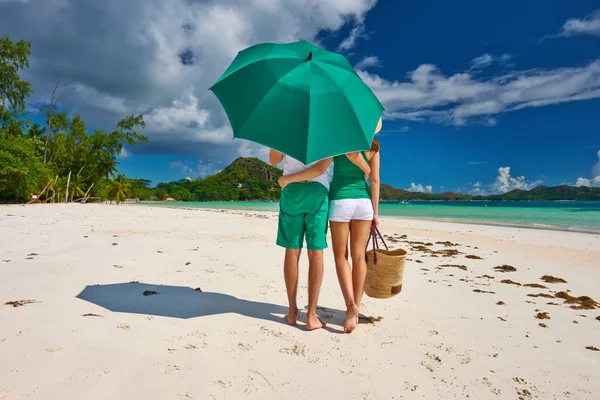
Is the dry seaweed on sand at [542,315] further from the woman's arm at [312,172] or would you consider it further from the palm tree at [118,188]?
the palm tree at [118,188]

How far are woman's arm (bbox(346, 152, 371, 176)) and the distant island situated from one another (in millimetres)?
100761

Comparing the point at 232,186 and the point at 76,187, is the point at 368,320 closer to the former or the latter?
the point at 76,187

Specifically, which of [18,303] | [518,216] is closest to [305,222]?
[18,303]

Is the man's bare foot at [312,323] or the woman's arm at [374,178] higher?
the woman's arm at [374,178]

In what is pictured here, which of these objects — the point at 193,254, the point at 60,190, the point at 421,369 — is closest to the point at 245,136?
the point at 421,369

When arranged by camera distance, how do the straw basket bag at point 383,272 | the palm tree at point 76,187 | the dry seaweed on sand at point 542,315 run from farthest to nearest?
the palm tree at point 76,187 < the dry seaweed on sand at point 542,315 < the straw basket bag at point 383,272

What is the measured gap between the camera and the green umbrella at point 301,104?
2441 mm

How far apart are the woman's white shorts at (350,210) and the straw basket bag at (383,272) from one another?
0.30 m

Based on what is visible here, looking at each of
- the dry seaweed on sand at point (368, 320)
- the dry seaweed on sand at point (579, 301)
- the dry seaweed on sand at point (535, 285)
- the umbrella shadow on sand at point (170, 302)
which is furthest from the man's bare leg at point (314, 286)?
the dry seaweed on sand at point (535, 285)

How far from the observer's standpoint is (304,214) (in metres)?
2.93

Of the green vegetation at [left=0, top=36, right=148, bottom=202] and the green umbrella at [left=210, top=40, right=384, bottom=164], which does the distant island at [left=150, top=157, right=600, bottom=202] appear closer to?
the green vegetation at [left=0, top=36, right=148, bottom=202]

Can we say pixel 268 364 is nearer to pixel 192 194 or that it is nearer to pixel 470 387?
pixel 470 387

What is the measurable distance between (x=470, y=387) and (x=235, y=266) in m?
3.77

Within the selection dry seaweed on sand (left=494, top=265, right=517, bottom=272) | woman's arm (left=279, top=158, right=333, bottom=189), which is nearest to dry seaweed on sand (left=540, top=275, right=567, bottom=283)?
dry seaweed on sand (left=494, top=265, right=517, bottom=272)
